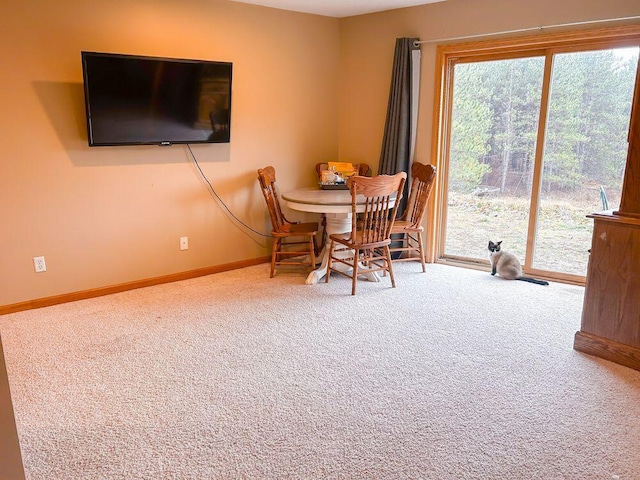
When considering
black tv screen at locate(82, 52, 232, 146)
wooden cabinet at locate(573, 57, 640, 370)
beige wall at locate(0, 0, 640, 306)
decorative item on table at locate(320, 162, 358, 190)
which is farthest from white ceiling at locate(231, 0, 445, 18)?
wooden cabinet at locate(573, 57, 640, 370)

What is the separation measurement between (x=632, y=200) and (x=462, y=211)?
2.07 metres

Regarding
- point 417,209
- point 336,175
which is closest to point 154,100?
point 336,175

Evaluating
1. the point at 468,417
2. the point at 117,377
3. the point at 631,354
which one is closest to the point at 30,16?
the point at 117,377

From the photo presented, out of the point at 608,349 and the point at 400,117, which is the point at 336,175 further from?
the point at 608,349

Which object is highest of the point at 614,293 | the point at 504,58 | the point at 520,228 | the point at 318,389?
the point at 504,58

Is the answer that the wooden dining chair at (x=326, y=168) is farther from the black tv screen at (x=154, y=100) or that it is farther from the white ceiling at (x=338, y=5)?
the white ceiling at (x=338, y=5)

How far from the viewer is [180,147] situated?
4055 millimetres

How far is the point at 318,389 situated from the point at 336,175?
252 centimetres

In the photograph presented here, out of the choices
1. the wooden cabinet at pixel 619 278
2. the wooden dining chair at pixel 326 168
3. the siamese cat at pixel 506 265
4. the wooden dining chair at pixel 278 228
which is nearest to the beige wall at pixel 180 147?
the wooden dining chair at pixel 326 168

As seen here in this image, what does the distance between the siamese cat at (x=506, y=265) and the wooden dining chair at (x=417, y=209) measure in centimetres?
62

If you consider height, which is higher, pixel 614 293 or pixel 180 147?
pixel 180 147

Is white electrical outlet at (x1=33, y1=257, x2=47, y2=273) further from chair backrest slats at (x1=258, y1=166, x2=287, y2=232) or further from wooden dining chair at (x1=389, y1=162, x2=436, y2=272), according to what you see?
wooden dining chair at (x1=389, y1=162, x2=436, y2=272)

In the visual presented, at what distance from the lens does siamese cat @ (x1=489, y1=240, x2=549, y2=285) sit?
412 cm

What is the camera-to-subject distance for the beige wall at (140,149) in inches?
131
